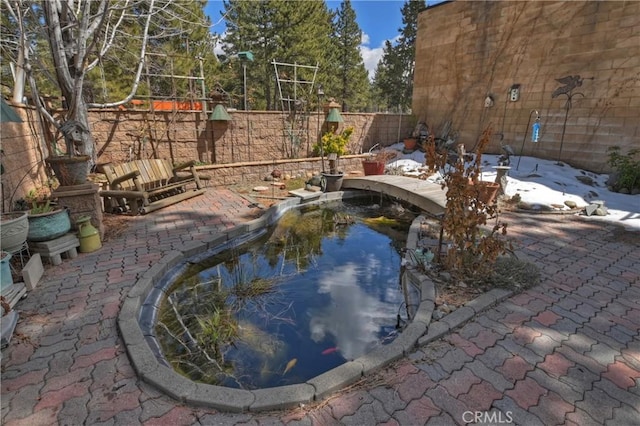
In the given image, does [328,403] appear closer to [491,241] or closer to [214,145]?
[491,241]

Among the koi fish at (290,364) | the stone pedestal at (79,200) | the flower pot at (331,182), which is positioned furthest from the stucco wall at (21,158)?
the flower pot at (331,182)

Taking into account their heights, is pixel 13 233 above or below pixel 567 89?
below

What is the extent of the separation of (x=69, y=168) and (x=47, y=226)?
755mm

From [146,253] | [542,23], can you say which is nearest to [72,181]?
[146,253]

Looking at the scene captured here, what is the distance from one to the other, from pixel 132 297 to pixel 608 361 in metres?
3.55

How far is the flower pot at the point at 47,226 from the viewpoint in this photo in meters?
3.18

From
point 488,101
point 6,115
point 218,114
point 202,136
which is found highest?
point 488,101

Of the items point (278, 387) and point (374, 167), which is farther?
point (374, 167)

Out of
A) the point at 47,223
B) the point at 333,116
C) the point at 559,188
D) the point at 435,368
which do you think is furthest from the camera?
the point at 333,116

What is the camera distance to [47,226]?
10.6ft

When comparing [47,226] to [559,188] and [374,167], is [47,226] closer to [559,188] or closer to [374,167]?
[374,167]

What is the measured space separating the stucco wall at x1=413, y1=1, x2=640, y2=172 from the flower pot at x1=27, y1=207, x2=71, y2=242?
9366 millimetres

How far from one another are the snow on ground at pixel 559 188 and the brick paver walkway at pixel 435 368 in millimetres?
2482

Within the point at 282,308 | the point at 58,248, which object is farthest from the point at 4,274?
the point at 282,308
